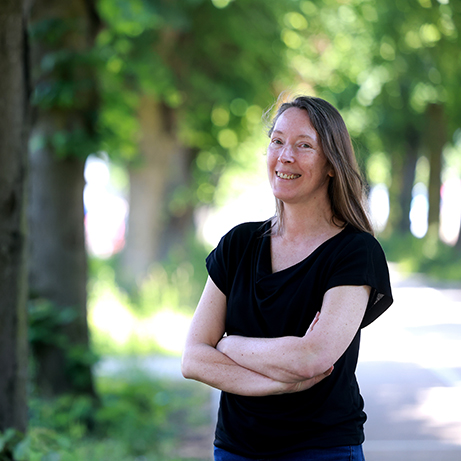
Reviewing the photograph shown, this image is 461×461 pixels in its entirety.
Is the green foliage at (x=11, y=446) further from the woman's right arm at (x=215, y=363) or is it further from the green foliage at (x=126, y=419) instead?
the woman's right arm at (x=215, y=363)

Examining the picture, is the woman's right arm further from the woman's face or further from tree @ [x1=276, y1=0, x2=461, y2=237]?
tree @ [x1=276, y1=0, x2=461, y2=237]

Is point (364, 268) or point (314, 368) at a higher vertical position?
point (364, 268)

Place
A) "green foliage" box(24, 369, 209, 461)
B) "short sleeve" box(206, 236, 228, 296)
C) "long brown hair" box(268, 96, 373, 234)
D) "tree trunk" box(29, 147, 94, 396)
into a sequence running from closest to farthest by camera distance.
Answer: "long brown hair" box(268, 96, 373, 234) < "short sleeve" box(206, 236, 228, 296) < "green foliage" box(24, 369, 209, 461) < "tree trunk" box(29, 147, 94, 396)

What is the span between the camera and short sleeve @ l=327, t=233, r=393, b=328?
95.1 inches

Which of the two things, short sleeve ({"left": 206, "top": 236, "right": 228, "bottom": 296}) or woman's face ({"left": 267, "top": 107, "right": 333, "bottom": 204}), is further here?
short sleeve ({"left": 206, "top": 236, "right": 228, "bottom": 296})

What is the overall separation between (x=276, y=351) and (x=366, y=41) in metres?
11.3

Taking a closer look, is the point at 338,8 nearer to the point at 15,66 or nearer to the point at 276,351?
the point at 15,66

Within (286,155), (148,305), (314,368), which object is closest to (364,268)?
(314,368)

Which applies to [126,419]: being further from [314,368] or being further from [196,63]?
[196,63]

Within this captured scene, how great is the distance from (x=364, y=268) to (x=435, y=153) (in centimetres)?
2134

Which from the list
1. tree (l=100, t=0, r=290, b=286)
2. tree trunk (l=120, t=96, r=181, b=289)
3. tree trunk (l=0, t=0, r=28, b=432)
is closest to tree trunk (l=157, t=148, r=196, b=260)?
tree (l=100, t=0, r=290, b=286)

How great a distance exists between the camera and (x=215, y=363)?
8.58ft

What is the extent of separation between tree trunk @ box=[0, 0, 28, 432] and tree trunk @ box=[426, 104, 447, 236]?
739 inches

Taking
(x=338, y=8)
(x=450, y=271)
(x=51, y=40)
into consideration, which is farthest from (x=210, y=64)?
(x=450, y=271)
